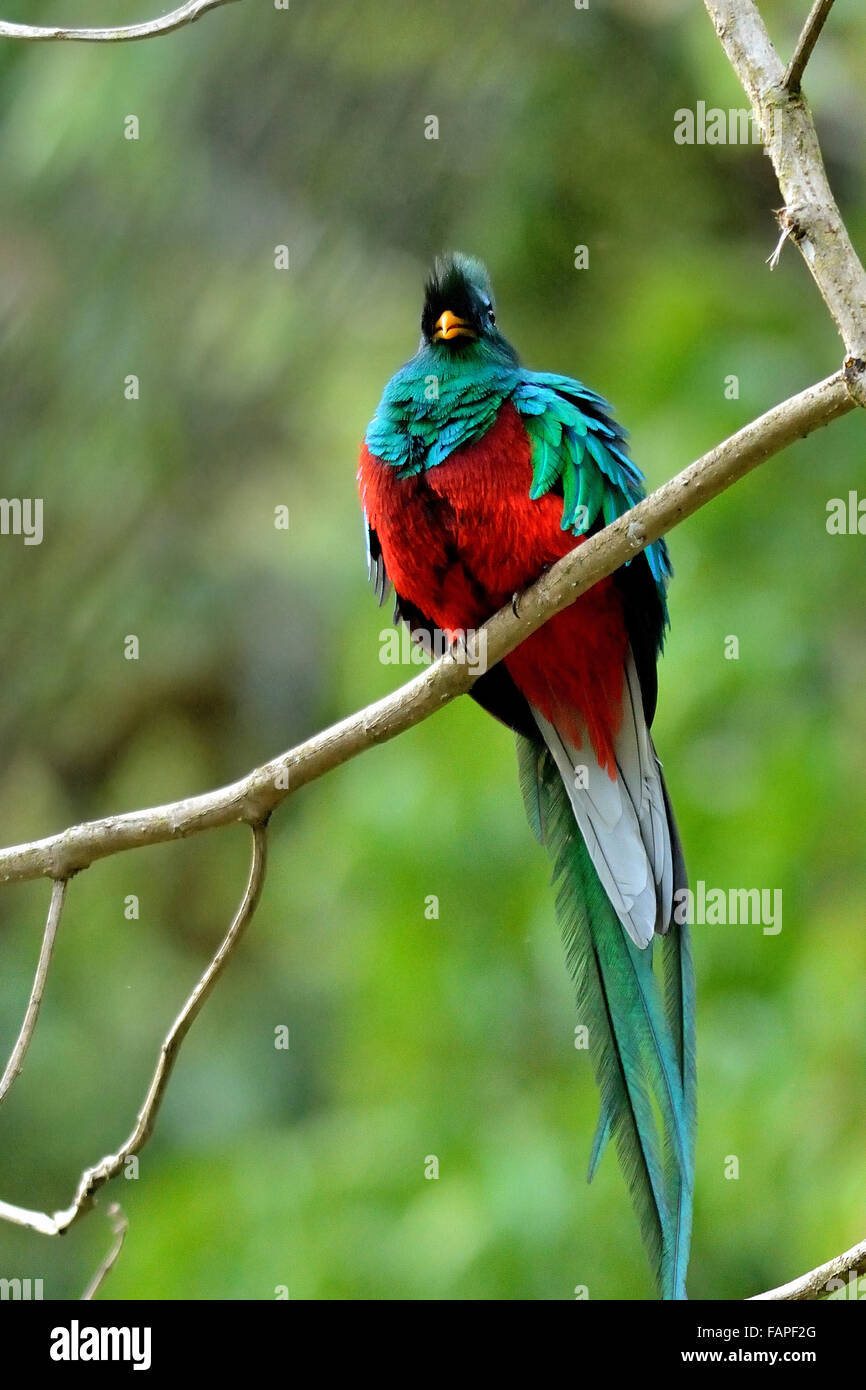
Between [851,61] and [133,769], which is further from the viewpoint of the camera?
[133,769]

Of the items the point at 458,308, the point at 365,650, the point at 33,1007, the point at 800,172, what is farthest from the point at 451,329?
the point at 365,650

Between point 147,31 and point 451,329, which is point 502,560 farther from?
point 147,31

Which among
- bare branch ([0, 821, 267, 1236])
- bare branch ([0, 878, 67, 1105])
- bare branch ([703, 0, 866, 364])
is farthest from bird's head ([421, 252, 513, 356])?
bare branch ([0, 878, 67, 1105])

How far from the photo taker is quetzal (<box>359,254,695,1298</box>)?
2.86 meters

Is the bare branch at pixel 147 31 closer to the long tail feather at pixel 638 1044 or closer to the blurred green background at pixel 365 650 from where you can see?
the long tail feather at pixel 638 1044

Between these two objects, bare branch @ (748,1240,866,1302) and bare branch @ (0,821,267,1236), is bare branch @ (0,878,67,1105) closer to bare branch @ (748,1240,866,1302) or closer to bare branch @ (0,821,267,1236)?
bare branch @ (0,821,267,1236)

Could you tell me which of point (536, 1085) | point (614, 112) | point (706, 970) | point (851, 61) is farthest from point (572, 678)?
point (614, 112)

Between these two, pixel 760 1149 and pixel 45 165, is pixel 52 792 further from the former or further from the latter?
pixel 760 1149

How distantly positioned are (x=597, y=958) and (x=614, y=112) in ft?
12.1

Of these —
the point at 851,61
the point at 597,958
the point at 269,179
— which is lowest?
→ the point at 597,958

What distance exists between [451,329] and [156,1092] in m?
1.66

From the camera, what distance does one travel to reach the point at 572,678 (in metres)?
3.30

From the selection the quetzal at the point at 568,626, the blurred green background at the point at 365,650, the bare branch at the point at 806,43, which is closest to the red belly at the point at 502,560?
the quetzal at the point at 568,626

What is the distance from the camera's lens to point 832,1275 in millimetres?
2248
